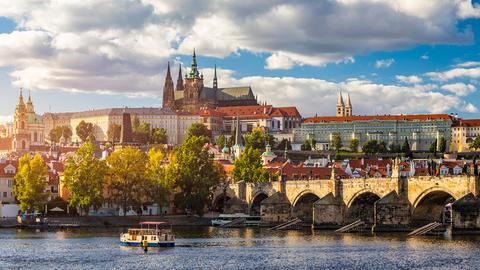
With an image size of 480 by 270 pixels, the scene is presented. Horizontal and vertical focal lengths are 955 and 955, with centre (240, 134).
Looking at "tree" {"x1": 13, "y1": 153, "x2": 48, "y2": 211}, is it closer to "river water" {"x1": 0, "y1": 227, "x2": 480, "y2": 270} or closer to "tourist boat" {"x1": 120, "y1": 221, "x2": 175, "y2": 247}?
"river water" {"x1": 0, "y1": 227, "x2": 480, "y2": 270}

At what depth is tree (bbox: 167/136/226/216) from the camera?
93.4 m

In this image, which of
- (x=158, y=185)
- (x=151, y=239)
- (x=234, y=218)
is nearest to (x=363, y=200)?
(x=234, y=218)

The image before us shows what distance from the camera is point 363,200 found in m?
79.1

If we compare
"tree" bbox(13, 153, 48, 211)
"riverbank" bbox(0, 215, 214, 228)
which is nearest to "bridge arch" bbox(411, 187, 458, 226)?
"riverbank" bbox(0, 215, 214, 228)

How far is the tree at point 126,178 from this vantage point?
91.1 meters

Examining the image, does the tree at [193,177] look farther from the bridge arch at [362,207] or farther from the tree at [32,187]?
the bridge arch at [362,207]

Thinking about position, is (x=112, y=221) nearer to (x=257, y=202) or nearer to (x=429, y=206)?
(x=257, y=202)

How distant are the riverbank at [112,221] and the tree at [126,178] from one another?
7.68 ft

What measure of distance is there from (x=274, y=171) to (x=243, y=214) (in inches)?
897

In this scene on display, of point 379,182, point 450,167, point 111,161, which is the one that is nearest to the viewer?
point 379,182

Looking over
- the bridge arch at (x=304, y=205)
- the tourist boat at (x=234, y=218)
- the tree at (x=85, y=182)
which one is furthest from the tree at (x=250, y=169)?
the tree at (x=85, y=182)

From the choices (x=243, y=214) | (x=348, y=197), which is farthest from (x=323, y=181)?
(x=243, y=214)

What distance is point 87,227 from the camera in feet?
278

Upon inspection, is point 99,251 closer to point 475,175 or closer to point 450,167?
point 475,175
